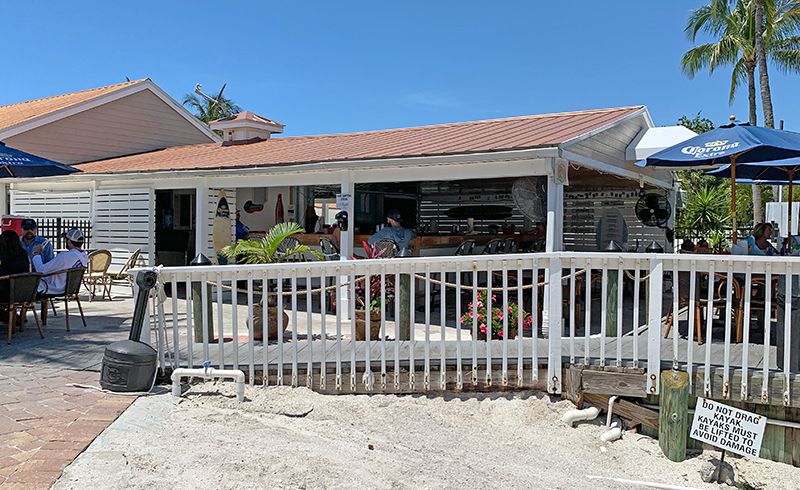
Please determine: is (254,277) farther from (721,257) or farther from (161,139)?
(161,139)

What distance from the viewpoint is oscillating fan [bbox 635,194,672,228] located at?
12164 mm

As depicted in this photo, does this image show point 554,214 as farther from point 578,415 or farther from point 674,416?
point 674,416

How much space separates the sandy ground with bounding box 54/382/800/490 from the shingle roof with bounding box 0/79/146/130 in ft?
43.7

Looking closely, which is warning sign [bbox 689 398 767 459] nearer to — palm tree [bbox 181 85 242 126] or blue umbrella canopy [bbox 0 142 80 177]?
blue umbrella canopy [bbox 0 142 80 177]

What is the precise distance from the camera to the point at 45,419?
4.12 meters

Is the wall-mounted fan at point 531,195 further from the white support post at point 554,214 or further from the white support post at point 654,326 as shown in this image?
the white support post at point 654,326

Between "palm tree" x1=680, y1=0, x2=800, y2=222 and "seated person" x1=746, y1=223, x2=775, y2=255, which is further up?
"palm tree" x1=680, y1=0, x2=800, y2=222

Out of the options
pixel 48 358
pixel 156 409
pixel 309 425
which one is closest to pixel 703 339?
pixel 309 425

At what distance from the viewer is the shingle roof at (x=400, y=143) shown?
331 inches

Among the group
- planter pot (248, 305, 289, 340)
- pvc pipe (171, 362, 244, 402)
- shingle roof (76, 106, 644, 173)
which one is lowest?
pvc pipe (171, 362, 244, 402)

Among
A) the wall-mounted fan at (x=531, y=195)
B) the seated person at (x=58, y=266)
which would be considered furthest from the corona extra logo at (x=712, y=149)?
the seated person at (x=58, y=266)

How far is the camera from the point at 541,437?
15.3ft

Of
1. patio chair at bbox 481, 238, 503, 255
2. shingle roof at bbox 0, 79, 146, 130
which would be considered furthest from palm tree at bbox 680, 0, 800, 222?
shingle roof at bbox 0, 79, 146, 130

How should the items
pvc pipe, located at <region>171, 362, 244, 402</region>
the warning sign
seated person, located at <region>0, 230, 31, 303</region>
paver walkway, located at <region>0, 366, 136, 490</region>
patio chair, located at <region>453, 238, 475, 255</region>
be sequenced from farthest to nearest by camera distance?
patio chair, located at <region>453, 238, 475, 255</region> → seated person, located at <region>0, 230, 31, 303</region> → pvc pipe, located at <region>171, 362, 244, 402</region> → the warning sign → paver walkway, located at <region>0, 366, 136, 490</region>
